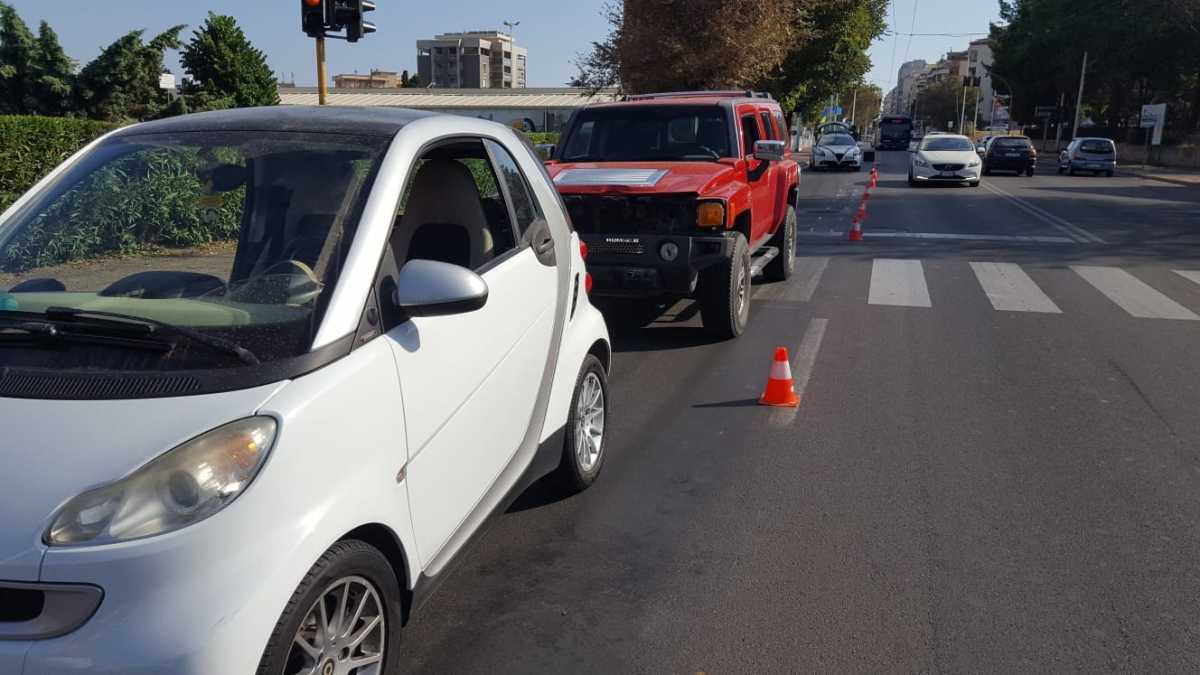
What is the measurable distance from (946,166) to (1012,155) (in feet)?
32.6

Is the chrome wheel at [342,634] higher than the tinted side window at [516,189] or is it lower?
lower

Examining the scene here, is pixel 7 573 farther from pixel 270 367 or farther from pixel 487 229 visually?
pixel 487 229

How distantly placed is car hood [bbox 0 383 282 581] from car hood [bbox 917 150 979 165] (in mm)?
29126

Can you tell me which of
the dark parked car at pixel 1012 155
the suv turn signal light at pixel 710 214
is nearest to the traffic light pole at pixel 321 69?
the suv turn signal light at pixel 710 214

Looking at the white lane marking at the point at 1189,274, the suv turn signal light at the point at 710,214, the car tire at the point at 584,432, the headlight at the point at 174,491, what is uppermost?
the suv turn signal light at the point at 710,214

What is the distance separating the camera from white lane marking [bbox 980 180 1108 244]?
53.2 feet

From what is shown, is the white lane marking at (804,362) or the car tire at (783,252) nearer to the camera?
the white lane marking at (804,362)

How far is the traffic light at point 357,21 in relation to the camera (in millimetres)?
13844

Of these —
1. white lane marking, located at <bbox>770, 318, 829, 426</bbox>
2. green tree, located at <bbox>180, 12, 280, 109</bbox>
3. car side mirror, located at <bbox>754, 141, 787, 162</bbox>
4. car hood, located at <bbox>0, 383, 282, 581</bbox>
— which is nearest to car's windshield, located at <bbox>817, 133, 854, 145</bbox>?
green tree, located at <bbox>180, 12, 280, 109</bbox>

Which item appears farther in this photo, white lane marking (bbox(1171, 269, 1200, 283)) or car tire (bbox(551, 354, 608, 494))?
white lane marking (bbox(1171, 269, 1200, 283))

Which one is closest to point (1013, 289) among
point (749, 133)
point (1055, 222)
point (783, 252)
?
point (783, 252)

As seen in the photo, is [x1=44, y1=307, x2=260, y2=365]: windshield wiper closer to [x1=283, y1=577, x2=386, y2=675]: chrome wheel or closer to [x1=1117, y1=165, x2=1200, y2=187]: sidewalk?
[x1=283, y1=577, x2=386, y2=675]: chrome wheel

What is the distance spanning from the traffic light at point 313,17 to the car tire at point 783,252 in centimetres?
720

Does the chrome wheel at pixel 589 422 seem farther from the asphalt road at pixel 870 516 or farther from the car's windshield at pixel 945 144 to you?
the car's windshield at pixel 945 144
